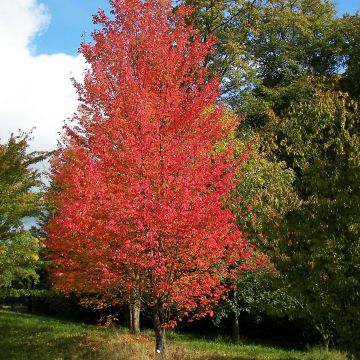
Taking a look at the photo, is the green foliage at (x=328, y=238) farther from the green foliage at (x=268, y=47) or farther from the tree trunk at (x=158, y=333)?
the green foliage at (x=268, y=47)

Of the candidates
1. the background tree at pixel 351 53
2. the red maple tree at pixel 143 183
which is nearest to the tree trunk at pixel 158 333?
the red maple tree at pixel 143 183

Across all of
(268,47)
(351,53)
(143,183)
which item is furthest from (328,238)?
(268,47)

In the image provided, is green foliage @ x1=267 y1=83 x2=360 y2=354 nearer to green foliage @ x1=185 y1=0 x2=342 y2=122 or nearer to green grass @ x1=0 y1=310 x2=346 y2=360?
green grass @ x1=0 y1=310 x2=346 y2=360

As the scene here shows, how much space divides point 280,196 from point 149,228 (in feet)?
9.87

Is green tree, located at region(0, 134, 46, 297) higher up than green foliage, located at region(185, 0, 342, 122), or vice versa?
green foliage, located at region(185, 0, 342, 122)

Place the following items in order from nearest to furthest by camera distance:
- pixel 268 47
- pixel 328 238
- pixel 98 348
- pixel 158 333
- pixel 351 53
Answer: pixel 328 238, pixel 158 333, pixel 98 348, pixel 351 53, pixel 268 47

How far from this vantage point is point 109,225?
9.73 meters

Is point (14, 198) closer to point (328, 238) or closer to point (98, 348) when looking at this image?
point (98, 348)

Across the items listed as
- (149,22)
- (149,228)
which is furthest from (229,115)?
(149,228)

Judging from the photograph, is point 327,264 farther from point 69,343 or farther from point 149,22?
point 69,343

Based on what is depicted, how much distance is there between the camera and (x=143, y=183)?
10.2m

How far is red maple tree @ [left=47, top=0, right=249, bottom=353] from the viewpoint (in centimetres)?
1010

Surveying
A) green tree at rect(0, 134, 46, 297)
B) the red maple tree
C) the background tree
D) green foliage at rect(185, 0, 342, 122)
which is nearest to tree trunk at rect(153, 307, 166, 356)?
the red maple tree

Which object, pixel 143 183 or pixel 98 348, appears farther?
pixel 98 348
